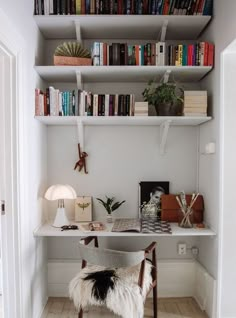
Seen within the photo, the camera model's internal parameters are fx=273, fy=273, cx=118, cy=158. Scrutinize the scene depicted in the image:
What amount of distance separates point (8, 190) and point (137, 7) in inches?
67.4

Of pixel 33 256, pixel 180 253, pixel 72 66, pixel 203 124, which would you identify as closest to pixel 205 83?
pixel 203 124

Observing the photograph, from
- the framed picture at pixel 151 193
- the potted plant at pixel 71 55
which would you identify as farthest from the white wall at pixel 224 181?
the potted plant at pixel 71 55

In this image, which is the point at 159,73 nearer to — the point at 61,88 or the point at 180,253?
the point at 61,88

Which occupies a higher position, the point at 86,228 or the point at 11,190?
the point at 11,190

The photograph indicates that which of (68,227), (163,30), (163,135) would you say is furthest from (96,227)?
(163,30)

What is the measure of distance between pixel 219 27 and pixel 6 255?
2.18 meters

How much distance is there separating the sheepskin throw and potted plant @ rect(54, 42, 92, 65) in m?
1.56

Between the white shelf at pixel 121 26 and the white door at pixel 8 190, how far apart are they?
27.4 inches

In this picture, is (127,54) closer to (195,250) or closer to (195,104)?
(195,104)

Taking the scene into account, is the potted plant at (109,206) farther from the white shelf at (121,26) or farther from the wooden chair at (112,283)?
the white shelf at (121,26)

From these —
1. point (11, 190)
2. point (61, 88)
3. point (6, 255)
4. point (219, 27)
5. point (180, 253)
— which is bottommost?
point (180, 253)

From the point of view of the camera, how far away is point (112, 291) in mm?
1690

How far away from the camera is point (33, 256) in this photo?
2.06 m

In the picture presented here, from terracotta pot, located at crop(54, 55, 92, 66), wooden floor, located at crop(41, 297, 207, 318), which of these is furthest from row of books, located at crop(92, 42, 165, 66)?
wooden floor, located at crop(41, 297, 207, 318)
